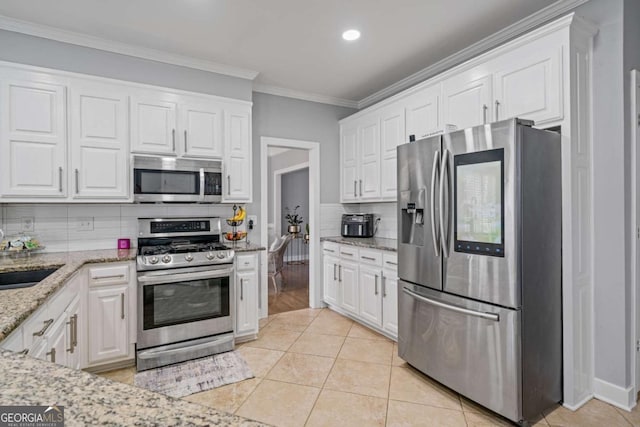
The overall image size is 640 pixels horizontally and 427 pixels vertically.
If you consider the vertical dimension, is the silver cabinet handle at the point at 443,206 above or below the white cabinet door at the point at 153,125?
below

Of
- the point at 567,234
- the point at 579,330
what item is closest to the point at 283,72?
the point at 567,234

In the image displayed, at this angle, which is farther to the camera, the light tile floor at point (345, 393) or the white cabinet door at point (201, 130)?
the white cabinet door at point (201, 130)

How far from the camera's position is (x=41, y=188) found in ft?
8.86

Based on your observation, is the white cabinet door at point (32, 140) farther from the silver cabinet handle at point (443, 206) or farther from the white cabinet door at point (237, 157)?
the silver cabinet handle at point (443, 206)

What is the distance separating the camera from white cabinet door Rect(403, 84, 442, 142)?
121 inches

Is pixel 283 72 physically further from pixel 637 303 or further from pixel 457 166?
pixel 637 303

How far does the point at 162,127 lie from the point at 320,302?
280 cm

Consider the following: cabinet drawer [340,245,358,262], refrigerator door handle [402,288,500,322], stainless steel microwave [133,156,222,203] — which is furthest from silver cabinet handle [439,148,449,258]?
stainless steel microwave [133,156,222,203]

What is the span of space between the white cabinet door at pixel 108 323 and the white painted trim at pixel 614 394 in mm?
3482

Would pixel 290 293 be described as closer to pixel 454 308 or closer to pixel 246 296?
pixel 246 296

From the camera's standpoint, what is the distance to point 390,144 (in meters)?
3.65

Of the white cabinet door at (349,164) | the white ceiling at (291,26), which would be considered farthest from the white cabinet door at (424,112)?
the white cabinet door at (349,164)

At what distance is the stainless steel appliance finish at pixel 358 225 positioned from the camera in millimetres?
4188

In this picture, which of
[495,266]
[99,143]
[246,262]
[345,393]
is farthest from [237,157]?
[495,266]
